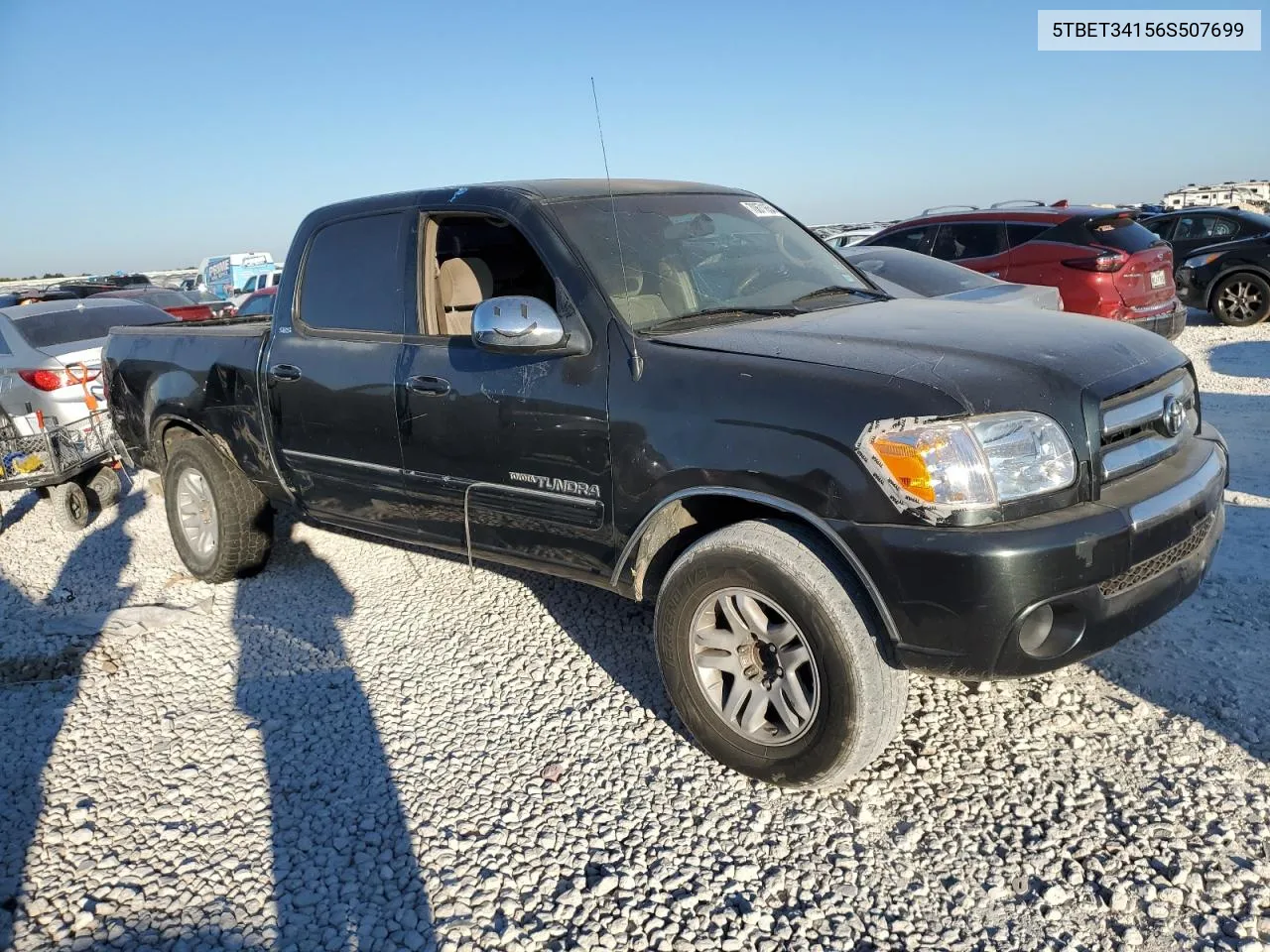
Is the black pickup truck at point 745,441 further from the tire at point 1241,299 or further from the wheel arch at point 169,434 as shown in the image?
the tire at point 1241,299

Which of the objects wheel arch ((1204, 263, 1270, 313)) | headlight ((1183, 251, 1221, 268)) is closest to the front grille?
wheel arch ((1204, 263, 1270, 313))

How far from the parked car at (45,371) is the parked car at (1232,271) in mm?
12312

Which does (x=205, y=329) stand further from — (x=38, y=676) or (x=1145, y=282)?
(x=1145, y=282)

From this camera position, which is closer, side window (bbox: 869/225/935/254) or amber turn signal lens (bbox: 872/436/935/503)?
amber turn signal lens (bbox: 872/436/935/503)

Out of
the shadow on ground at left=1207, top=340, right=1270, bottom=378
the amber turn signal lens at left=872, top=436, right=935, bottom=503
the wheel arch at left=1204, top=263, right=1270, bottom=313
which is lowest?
the shadow on ground at left=1207, top=340, right=1270, bottom=378

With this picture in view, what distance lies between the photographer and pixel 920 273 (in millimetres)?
8078

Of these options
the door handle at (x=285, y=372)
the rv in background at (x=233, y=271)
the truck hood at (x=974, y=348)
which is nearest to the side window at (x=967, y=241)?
the truck hood at (x=974, y=348)

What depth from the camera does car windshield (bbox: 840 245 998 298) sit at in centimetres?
784

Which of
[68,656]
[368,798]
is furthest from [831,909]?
[68,656]

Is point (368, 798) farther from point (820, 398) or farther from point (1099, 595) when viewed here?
point (1099, 595)

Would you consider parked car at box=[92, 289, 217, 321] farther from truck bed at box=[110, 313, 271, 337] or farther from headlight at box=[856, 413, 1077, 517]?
headlight at box=[856, 413, 1077, 517]

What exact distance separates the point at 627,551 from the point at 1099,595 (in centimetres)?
148

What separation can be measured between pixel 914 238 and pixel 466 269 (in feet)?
24.5

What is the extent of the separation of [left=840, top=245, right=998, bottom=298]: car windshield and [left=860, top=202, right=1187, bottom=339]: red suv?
1235 millimetres
